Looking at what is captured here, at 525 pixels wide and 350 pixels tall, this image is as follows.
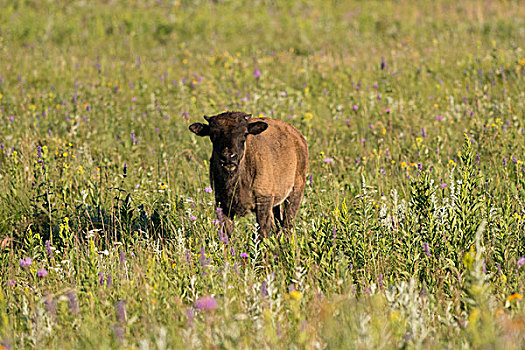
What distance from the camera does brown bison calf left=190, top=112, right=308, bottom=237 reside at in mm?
5809

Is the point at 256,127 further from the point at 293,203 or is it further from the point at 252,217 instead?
the point at 252,217

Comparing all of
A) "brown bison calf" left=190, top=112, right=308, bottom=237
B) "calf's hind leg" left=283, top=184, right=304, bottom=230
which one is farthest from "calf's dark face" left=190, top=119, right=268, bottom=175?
"calf's hind leg" left=283, top=184, right=304, bottom=230

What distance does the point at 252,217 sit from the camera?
727 cm

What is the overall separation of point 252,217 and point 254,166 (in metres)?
1.12

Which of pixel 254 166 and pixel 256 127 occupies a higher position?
pixel 256 127

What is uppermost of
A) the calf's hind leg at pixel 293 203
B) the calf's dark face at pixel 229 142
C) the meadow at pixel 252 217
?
the calf's dark face at pixel 229 142

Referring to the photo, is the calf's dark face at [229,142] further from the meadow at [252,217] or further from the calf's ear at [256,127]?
the meadow at [252,217]

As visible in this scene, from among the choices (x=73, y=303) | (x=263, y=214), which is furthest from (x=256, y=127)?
(x=73, y=303)

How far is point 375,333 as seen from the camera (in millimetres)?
3439

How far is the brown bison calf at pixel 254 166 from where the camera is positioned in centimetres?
581

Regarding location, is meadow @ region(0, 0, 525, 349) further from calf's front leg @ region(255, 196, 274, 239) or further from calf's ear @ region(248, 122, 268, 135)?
calf's ear @ region(248, 122, 268, 135)

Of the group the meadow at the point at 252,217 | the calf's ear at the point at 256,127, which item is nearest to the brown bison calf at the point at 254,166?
the calf's ear at the point at 256,127

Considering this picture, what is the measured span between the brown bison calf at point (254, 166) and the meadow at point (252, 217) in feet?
0.81

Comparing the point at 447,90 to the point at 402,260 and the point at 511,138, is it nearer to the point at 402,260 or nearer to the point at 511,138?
the point at 511,138
